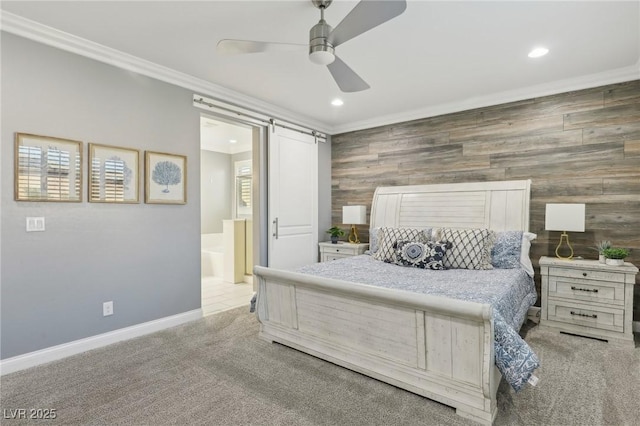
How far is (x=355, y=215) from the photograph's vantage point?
4.90m

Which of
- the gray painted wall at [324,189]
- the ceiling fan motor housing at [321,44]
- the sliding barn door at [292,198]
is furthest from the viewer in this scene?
the gray painted wall at [324,189]

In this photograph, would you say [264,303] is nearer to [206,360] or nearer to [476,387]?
[206,360]

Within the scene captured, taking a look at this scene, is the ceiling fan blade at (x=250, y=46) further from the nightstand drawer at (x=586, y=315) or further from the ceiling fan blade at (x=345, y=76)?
the nightstand drawer at (x=586, y=315)

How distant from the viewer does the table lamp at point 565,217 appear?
3207mm

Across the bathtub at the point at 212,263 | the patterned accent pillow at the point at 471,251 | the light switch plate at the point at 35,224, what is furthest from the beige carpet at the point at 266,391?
the bathtub at the point at 212,263

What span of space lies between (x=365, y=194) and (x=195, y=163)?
2634 millimetres

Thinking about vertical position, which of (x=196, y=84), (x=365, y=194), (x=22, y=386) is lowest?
(x=22, y=386)

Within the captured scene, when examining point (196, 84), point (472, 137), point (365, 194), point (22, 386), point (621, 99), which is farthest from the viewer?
point (365, 194)

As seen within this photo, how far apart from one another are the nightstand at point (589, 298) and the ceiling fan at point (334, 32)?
113 inches

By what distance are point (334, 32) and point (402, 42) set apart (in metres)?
1.06

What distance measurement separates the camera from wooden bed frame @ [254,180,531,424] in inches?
75.0

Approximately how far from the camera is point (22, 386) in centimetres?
226

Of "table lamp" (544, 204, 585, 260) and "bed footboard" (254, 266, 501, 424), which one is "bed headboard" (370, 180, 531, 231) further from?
"bed footboard" (254, 266, 501, 424)

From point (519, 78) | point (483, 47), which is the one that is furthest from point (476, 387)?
point (519, 78)
